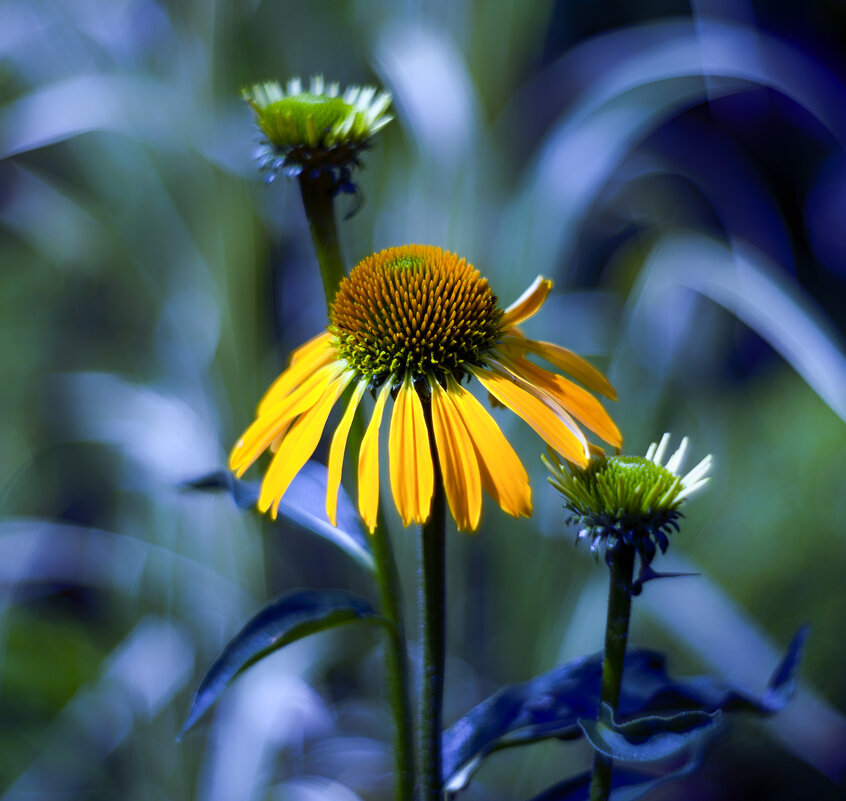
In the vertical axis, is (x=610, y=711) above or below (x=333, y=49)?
below

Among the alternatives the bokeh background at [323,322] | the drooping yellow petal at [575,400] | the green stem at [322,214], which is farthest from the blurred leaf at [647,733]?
the bokeh background at [323,322]

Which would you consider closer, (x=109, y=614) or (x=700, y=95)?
(x=700, y=95)

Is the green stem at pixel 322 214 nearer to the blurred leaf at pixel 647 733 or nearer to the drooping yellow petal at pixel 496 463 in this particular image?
the drooping yellow petal at pixel 496 463

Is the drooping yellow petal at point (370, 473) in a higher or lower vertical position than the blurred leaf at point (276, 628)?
higher

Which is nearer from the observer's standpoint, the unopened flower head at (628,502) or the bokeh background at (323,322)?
the unopened flower head at (628,502)

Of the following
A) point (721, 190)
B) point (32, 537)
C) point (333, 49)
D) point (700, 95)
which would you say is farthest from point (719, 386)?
point (32, 537)

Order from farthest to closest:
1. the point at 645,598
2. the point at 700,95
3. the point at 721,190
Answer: the point at 721,190 → the point at 700,95 → the point at 645,598

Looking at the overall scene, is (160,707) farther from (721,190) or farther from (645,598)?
(721,190)
